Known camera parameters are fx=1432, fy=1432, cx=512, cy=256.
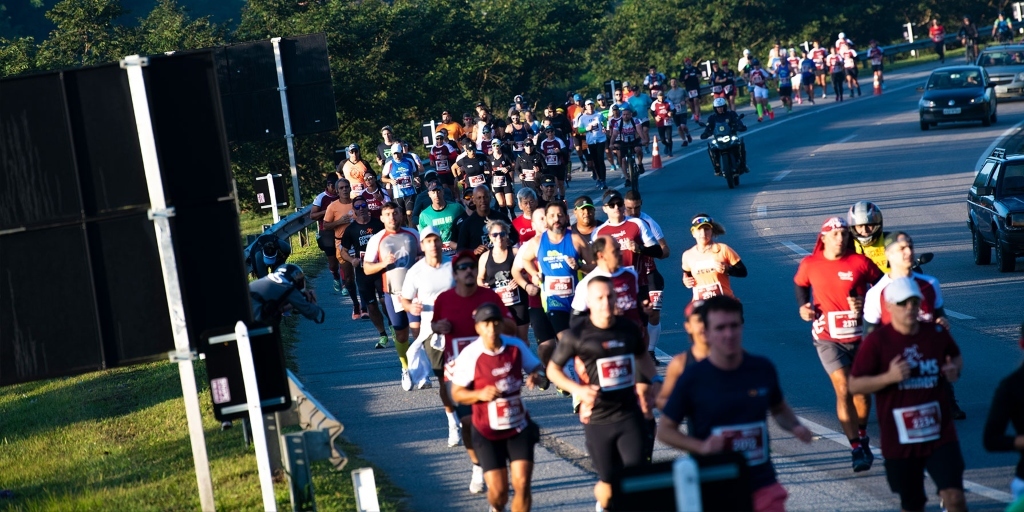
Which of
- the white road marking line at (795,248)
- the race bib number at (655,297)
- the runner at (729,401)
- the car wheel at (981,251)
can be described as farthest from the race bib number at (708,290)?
the white road marking line at (795,248)

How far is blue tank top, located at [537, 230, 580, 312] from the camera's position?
12.5 meters

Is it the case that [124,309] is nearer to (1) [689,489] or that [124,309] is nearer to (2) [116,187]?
(2) [116,187]

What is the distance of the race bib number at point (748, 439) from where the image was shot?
7.03m

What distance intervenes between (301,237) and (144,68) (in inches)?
821

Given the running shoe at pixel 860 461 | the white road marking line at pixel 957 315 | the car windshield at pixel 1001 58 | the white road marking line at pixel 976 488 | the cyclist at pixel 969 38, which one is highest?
the cyclist at pixel 969 38

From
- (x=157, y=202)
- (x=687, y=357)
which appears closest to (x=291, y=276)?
(x=157, y=202)

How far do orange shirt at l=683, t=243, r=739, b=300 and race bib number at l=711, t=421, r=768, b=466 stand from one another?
17.1 ft

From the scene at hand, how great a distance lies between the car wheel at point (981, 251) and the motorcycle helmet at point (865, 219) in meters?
9.49

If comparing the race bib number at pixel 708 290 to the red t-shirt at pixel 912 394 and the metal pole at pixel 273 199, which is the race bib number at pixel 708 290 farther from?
the metal pole at pixel 273 199

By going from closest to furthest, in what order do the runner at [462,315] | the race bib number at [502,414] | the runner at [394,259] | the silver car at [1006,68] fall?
the race bib number at [502,414] → the runner at [462,315] → the runner at [394,259] → the silver car at [1006,68]

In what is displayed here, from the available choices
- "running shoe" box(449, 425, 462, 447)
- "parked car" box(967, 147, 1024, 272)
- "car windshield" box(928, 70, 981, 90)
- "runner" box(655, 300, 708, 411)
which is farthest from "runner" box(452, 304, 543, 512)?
"car windshield" box(928, 70, 981, 90)

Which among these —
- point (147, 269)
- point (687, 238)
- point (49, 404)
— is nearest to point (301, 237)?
point (687, 238)

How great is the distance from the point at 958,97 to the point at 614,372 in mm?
32425

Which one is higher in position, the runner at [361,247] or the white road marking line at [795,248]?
the runner at [361,247]
